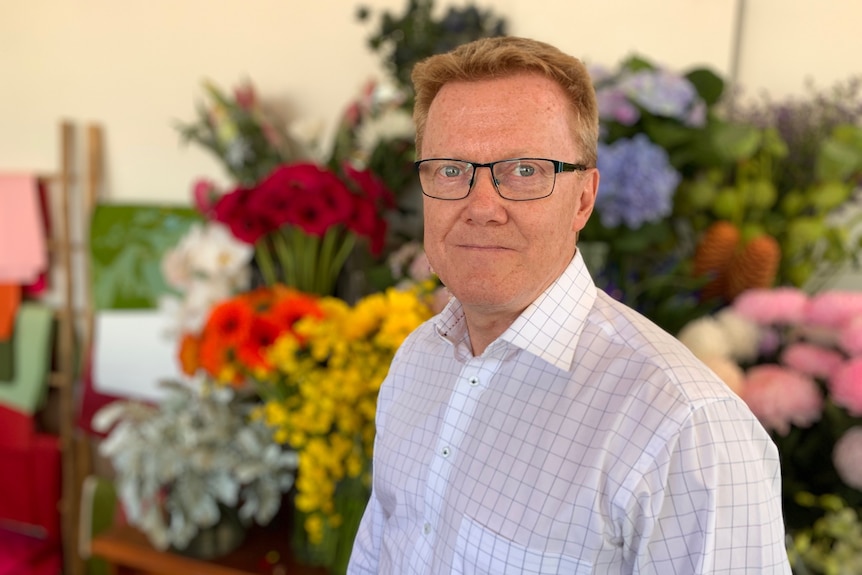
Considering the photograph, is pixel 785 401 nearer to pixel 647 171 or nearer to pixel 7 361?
pixel 647 171

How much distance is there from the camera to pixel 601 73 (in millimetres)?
1125

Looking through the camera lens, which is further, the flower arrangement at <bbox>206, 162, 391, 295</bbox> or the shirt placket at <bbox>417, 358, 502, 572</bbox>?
the flower arrangement at <bbox>206, 162, 391, 295</bbox>

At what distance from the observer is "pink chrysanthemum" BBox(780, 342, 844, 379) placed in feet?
2.81

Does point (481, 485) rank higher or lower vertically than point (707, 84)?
lower

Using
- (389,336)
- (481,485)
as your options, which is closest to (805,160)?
(389,336)

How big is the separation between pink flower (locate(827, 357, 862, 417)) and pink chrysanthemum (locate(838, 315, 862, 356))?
14mm

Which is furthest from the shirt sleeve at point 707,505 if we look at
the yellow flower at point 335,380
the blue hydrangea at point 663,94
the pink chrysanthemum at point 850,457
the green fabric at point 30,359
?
the green fabric at point 30,359

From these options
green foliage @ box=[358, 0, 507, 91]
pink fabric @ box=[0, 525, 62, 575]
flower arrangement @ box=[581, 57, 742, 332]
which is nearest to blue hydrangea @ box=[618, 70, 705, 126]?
flower arrangement @ box=[581, 57, 742, 332]

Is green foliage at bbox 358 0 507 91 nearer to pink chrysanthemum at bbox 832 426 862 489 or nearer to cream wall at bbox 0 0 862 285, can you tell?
cream wall at bbox 0 0 862 285

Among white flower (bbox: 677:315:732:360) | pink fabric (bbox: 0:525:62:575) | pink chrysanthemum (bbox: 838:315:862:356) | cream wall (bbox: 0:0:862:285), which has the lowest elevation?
pink fabric (bbox: 0:525:62:575)

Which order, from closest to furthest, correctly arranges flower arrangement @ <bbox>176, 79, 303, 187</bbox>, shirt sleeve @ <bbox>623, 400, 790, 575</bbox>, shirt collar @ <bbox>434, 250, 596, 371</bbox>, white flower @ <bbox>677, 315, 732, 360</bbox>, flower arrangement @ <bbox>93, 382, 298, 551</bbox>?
shirt sleeve @ <bbox>623, 400, 790, 575</bbox> < shirt collar @ <bbox>434, 250, 596, 371</bbox> < white flower @ <bbox>677, 315, 732, 360</bbox> < flower arrangement @ <bbox>93, 382, 298, 551</bbox> < flower arrangement @ <bbox>176, 79, 303, 187</bbox>

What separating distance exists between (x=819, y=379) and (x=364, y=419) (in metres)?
0.66

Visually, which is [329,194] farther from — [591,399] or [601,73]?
[591,399]

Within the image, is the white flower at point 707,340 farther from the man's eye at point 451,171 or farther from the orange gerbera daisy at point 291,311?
the orange gerbera daisy at point 291,311
